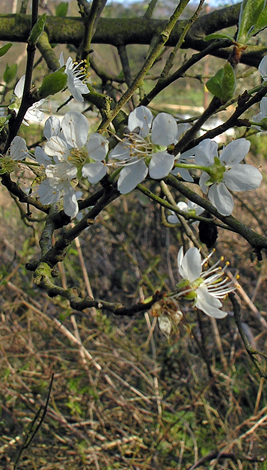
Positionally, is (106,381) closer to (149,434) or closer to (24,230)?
(149,434)

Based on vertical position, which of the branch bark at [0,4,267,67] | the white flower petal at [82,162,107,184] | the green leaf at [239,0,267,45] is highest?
the branch bark at [0,4,267,67]

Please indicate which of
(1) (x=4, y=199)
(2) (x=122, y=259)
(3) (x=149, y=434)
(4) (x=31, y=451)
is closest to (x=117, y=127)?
(4) (x=31, y=451)

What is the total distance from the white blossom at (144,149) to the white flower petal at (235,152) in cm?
11

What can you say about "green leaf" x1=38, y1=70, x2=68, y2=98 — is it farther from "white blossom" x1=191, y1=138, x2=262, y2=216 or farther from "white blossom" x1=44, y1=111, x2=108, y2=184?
"white blossom" x1=191, y1=138, x2=262, y2=216

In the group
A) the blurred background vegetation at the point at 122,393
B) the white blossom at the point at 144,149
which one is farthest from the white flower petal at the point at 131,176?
the blurred background vegetation at the point at 122,393

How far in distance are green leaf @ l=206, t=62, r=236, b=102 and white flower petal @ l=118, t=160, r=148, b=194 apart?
0.14m

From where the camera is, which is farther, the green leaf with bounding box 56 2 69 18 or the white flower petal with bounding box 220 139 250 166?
the green leaf with bounding box 56 2 69 18

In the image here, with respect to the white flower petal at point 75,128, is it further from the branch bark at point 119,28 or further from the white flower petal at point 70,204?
the branch bark at point 119,28

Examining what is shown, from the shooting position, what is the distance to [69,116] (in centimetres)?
61

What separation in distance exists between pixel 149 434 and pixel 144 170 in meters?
1.85

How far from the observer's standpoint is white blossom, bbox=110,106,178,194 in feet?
1.66

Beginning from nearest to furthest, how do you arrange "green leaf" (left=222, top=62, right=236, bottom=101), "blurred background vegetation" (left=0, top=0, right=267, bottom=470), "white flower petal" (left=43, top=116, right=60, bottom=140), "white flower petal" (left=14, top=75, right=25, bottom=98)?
"green leaf" (left=222, top=62, right=236, bottom=101)
"white flower petal" (left=43, top=116, right=60, bottom=140)
"white flower petal" (left=14, top=75, right=25, bottom=98)
"blurred background vegetation" (left=0, top=0, right=267, bottom=470)

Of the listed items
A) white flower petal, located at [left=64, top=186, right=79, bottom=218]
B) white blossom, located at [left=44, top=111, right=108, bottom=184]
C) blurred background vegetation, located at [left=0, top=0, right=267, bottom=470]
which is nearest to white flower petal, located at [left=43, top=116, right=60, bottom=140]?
white blossom, located at [left=44, top=111, right=108, bottom=184]

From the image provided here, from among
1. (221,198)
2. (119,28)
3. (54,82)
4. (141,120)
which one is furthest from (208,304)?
(119,28)
